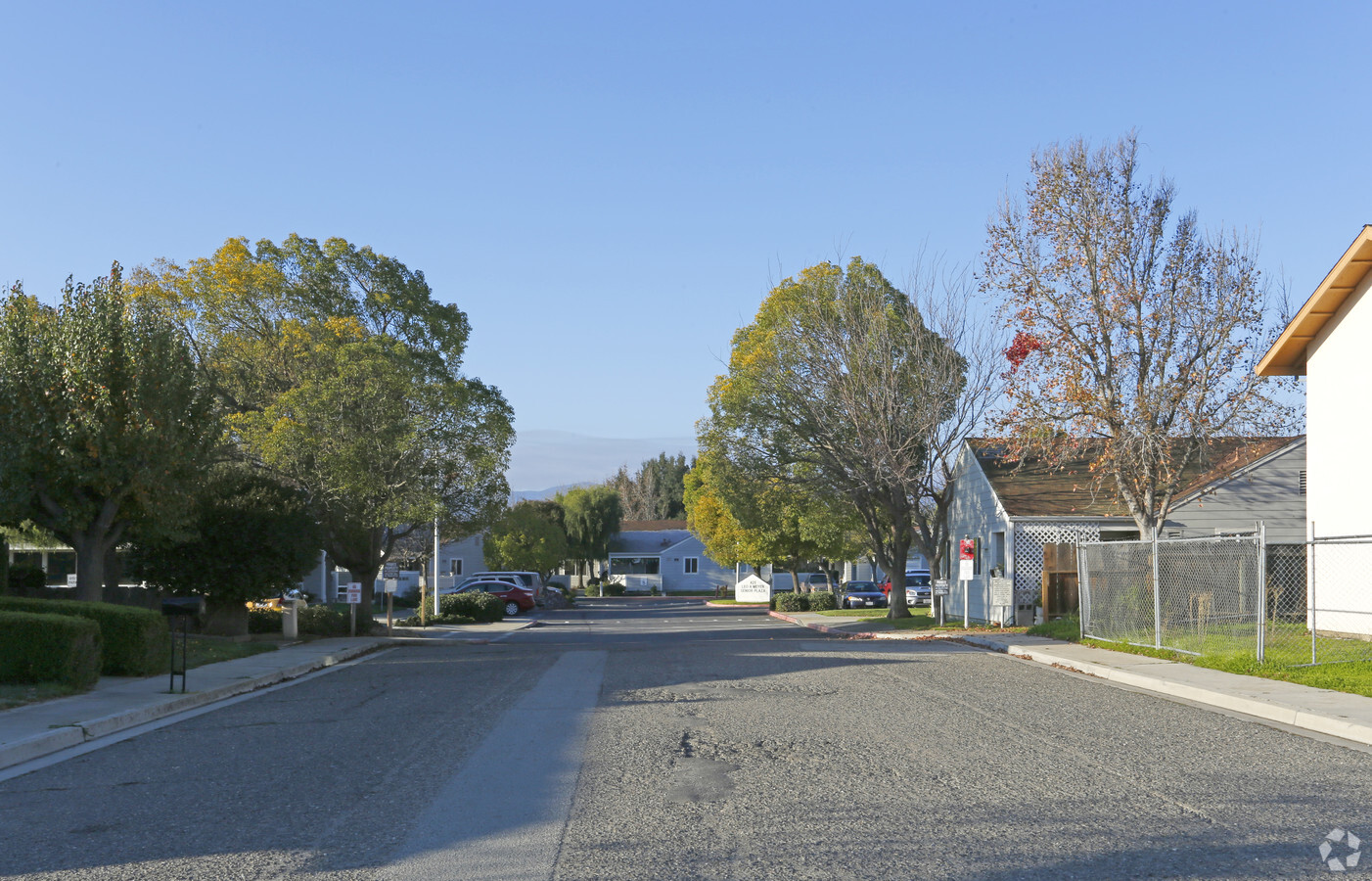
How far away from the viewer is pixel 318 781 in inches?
360

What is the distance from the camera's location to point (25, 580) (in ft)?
99.7

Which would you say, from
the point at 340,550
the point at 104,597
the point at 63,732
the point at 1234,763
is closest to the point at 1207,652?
the point at 1234,763

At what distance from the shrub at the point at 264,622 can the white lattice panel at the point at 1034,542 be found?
64.6 feet

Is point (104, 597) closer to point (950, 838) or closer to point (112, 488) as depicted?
point (112, 488)

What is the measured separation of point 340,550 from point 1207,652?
72.5 ft

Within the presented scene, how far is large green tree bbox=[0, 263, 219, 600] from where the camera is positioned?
19.9 metres

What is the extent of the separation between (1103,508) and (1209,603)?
374 inches

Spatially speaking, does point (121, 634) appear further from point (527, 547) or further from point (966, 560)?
point (527, 547)

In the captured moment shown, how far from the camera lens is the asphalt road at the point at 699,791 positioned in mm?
6523

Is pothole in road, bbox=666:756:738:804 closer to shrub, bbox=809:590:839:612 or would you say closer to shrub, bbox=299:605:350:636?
shrub, bbox=299:605:350:636

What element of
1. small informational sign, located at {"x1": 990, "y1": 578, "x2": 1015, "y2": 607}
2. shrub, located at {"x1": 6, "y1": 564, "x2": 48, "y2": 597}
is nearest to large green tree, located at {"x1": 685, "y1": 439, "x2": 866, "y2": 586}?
small informational sign, located at {"x1": 990, "y1": 578, "x2": 1015, "y2": 607}

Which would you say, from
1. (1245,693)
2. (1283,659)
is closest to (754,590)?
(1283,659)

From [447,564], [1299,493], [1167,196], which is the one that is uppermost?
[1167,196]

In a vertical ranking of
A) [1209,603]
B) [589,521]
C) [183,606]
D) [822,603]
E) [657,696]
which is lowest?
[822,603]
